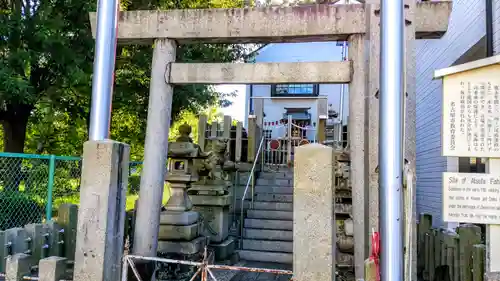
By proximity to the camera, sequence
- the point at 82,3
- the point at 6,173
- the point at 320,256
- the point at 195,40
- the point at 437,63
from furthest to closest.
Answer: the point at 437,63 → the point at 82,3 → the point at 6,173 → the point at 195,40 → the point at 320,256

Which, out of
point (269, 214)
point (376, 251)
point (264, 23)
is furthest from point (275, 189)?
point (376, 251)

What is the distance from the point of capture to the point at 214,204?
8.20 meters

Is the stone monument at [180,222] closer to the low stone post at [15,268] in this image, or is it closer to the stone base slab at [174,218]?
the stone base slab at [174,218]

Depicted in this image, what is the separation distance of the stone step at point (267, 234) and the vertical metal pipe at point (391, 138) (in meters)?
5.41

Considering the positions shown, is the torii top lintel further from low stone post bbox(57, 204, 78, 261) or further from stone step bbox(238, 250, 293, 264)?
stone step bbox(238, 250, 293, 264)

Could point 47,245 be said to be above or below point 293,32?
below

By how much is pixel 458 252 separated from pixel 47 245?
17.6 feet

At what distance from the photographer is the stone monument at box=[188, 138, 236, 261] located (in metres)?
8.00

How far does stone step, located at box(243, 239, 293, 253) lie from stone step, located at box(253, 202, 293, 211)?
41.8 inches

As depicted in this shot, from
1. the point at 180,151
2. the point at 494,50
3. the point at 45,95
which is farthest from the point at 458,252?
the point at 45,95

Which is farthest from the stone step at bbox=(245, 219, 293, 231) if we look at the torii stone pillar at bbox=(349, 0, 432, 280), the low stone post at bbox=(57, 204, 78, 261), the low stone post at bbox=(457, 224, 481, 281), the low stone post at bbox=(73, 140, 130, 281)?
the low stone post at bbox=(73, 140, 130, 281)

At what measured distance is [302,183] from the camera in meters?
3.56

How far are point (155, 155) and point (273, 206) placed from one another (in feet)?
14.7

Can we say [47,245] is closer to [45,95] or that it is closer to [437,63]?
[45,95]
